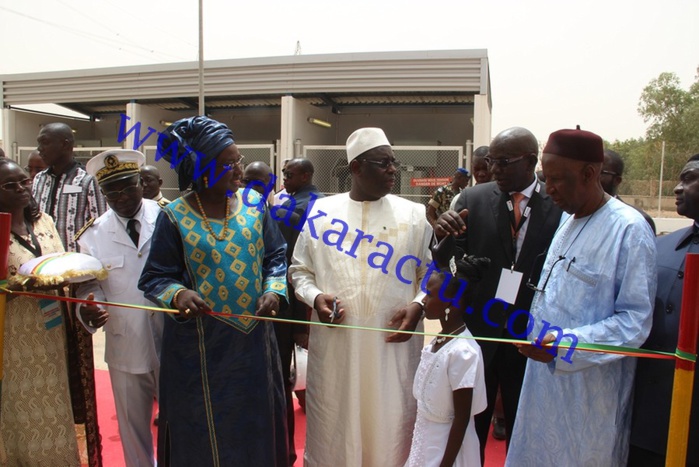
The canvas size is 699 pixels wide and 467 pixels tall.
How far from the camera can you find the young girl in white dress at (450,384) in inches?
95.9

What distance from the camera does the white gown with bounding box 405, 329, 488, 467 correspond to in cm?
246

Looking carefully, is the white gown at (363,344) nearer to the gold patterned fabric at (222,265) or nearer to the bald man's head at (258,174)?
the gold patterned fabric at (222,265)

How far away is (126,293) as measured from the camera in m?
2.91

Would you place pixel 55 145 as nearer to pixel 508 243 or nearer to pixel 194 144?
pixel 194 144

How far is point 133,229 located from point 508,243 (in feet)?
6.91

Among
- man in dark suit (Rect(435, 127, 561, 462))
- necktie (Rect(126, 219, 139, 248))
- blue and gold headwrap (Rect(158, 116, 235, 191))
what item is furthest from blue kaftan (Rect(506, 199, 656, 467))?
necktie (Rect(126, 219, 139, 248))

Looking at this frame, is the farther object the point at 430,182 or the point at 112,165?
the point at 430,182

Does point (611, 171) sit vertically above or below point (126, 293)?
above

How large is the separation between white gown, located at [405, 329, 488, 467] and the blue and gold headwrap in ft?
4.74

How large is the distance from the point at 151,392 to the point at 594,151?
2.68 metres

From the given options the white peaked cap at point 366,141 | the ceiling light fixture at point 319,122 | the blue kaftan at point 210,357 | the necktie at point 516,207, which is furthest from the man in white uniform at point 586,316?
the ceiling light fixture at point 319,122

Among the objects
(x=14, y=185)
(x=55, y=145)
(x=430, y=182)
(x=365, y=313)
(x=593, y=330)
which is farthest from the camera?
(x=430, y=182)

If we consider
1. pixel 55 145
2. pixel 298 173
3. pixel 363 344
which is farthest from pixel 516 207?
pixel 55 145

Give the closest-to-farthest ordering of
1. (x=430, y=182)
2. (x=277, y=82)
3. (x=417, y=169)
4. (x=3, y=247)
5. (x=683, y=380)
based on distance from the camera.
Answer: (x=683, y=380) < (x=3, y=247) < (x=430, y=182) < (x=417, y=169) < (x=277, y=82)
